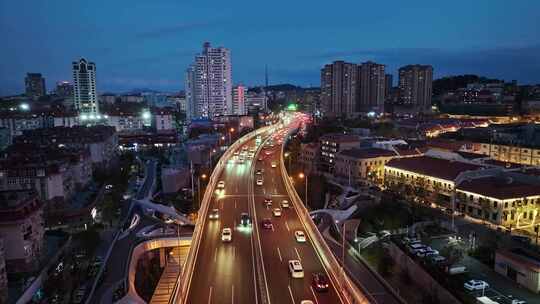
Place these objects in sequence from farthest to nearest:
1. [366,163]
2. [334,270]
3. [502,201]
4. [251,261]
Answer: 1. [366,163]
2. [502,201]
3. [251,261]
4. [334,270]

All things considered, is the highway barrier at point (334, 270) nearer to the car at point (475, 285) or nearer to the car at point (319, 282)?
the car at point (319, 282)

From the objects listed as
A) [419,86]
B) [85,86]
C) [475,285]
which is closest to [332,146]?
[475,285]

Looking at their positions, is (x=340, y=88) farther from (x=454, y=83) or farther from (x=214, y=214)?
(x=214, y=214)

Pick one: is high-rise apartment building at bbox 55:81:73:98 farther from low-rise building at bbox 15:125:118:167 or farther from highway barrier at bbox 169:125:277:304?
highway barrier at bbox 169:125:277:304

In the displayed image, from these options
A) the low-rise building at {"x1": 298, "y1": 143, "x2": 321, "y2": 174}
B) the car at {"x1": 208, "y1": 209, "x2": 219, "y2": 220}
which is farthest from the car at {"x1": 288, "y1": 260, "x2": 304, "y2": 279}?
the low-rise building at {"x1": 298, "y1": 143, "x2": 321, "y2": 174}

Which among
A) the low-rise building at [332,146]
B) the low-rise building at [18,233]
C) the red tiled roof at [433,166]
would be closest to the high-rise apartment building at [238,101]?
the low-rise building at [332,146]
